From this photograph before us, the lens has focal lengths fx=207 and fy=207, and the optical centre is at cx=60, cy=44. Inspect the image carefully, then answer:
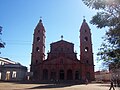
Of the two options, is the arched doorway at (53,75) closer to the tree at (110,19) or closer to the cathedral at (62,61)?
the cathedral at (62,61)

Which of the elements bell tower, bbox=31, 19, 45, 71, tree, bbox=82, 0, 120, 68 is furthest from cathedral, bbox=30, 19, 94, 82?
tree, bbox=82, 0, 120, 68

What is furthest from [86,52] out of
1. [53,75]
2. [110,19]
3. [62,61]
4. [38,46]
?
[110,19]

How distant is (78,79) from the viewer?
59.9 m

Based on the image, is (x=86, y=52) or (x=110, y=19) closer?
(x=110, y=19)

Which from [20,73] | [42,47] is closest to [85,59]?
[42,47]

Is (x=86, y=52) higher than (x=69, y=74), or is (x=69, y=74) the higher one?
(x=86, y=52)

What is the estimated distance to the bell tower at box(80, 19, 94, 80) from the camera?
201ft

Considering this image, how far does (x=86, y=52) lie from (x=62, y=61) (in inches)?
319

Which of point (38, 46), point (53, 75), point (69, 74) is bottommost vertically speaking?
point (53, 75)

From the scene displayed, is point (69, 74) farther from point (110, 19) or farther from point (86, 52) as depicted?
point (110, 19)

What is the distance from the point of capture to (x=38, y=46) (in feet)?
211

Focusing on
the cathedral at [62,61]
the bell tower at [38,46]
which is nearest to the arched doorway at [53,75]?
the cathedral at [62,61]

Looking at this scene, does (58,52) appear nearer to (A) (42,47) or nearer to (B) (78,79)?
(A) (42,47)

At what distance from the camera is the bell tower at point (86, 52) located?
201 ft
